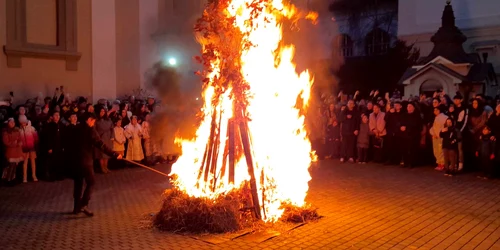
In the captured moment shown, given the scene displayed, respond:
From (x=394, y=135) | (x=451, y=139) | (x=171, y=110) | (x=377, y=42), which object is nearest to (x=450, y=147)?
(x=451, y=139)

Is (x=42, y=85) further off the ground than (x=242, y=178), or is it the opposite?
(x=42, y=85)

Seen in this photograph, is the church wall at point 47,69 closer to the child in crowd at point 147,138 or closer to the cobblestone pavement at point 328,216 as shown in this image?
the child in crowd at point 147,138

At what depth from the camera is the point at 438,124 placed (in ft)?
41.2

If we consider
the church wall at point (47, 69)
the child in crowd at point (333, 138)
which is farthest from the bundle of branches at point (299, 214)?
the church wall at point (47, 69)

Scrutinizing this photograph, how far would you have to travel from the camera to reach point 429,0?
29734 millimetres

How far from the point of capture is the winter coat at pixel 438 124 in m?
12.4

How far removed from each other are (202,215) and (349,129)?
8623 millimetres

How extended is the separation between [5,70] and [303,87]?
9.67 m

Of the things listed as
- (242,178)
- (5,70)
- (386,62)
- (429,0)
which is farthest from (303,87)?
(429,0)

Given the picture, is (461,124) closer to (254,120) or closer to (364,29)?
(254,120)

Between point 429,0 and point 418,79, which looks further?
point 429,0

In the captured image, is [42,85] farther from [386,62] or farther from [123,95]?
[386,62]

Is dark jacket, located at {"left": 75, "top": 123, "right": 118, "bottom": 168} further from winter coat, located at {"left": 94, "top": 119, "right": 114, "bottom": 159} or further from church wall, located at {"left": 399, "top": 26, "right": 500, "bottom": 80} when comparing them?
church wall, located at {"left": 399, "top": 26, "right": 500, "bottom": 80}

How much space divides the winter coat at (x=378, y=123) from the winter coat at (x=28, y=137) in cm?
901
